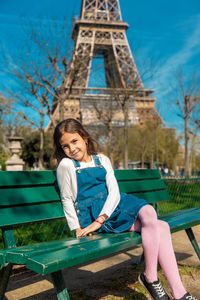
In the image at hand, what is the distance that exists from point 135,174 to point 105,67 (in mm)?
12335

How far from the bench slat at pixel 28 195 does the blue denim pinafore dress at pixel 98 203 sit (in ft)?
1.19

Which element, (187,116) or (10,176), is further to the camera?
(187,116)

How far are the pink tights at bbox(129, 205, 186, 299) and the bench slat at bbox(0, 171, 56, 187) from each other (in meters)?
0.93

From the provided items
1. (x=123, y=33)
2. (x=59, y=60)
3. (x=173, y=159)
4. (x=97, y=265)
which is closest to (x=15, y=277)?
(x=97, y=265)

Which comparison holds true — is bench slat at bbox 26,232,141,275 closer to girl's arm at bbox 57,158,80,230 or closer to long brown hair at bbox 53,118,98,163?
girl's arm at bbox 57,158,80,230

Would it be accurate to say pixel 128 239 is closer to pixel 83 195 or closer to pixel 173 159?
pixel 83 195

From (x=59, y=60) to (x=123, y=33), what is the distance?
1267 inches

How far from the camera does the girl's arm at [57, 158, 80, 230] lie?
2289mm

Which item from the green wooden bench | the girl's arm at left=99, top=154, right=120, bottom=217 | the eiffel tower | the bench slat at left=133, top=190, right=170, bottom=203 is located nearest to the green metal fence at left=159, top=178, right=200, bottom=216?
the bench slat at left=133, top=190, right=170, bottom=203

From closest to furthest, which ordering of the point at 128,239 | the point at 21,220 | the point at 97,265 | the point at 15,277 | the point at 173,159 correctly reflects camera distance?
the point at 128,239
the point at 21,220
the point at 15,277
the point at 97,265
the point at 173,159

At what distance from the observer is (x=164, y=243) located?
2014mm

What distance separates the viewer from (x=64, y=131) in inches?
96.0

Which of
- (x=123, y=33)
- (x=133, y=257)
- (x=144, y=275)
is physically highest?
(x=123, y=33)

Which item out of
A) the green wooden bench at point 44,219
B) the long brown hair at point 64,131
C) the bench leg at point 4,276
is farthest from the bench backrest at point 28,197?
the bench leg at point 4,276
